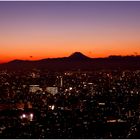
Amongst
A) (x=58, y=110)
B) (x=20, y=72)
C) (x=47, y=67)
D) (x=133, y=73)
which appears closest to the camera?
(x=58, y=110)

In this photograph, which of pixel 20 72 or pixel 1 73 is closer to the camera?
pixel 1 73

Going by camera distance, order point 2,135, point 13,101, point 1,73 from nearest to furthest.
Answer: point 2,135, point 13,101, point 1,73

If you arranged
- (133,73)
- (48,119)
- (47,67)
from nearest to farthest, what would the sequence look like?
(48,119), (133,73), (47,67)

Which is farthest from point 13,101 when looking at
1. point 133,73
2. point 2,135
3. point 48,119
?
point 133,73

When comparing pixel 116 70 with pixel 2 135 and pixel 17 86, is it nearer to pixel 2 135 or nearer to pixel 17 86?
pixel 17 86

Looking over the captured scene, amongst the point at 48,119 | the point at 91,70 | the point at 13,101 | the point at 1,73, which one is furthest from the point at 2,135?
the point at 91,70

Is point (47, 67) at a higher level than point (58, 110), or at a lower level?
higher

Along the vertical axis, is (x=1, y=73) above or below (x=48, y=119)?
above

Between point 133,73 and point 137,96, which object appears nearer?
point 137,96

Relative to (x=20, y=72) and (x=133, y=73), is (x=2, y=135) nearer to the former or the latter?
(x=20, y=72)
